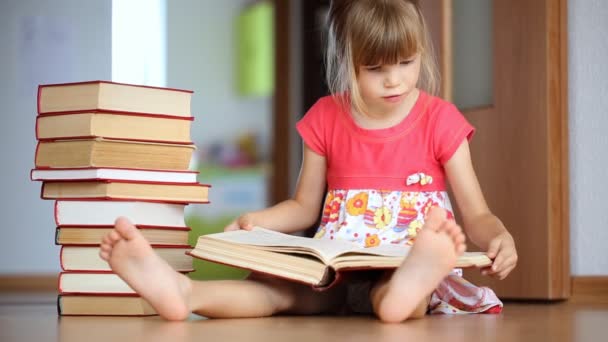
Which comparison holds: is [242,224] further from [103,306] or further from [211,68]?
[211,68]

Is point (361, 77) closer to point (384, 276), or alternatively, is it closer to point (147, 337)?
point (384, 276)

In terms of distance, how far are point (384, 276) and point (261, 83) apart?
12.5 ft

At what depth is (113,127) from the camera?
148 centimetres

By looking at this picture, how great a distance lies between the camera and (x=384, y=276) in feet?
4.37

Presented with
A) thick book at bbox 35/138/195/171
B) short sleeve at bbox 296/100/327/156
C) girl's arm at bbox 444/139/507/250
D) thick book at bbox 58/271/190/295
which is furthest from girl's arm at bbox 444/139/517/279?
thick book at bbox 58/271/190/295

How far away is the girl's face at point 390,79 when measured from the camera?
1431mm

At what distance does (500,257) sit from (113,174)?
24.4 inches

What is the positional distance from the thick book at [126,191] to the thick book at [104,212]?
0.01 meters

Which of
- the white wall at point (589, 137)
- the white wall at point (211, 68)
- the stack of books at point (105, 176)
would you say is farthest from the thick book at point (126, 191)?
the white wall at point (211, 68)

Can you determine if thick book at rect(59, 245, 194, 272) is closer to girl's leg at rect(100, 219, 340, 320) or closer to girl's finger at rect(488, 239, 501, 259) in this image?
girl's leg at rect(100, 219, 340, 320)

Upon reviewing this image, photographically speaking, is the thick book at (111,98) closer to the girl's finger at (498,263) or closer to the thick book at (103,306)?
the thick book at (103,306)

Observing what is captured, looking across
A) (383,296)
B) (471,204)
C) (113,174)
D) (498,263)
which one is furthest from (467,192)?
(113,174)

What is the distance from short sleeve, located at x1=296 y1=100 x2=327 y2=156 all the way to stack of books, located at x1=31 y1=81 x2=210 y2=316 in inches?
8.9

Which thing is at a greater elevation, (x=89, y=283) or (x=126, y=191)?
(x=126, y=191)
